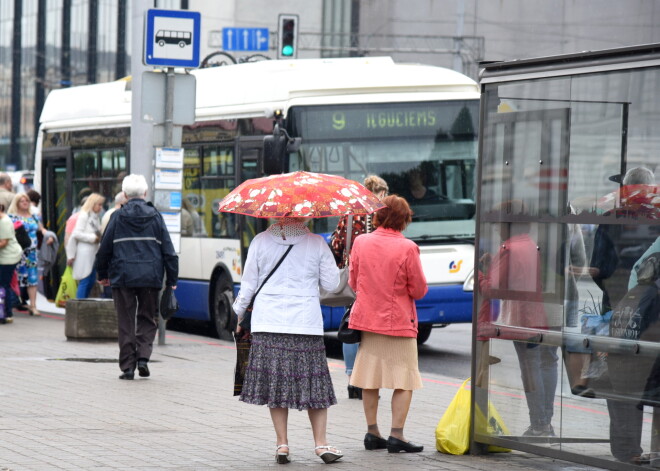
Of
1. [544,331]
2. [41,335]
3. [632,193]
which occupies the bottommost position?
[41,335]

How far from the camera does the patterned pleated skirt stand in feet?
24.5

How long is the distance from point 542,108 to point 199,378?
5232 mm

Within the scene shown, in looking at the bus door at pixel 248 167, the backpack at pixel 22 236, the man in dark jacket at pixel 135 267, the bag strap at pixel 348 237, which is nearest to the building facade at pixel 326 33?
the backpack at pixel 22 236

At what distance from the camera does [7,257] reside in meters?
16.3

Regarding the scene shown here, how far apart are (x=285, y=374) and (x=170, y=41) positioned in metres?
6.88

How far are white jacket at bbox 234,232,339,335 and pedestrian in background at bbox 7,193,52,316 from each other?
1015 cm

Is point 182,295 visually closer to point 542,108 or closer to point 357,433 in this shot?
point 357,433

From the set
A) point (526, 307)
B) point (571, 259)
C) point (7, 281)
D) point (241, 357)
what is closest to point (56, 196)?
point (7, 281)

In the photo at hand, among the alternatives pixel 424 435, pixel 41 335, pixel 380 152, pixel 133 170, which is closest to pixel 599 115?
pixel 424 435

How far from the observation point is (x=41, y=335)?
15227 millimetres

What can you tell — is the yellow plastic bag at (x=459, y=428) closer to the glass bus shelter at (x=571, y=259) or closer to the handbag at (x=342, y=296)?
the glass bus shelter at (x=571, y=259)

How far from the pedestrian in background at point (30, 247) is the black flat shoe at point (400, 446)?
10.3 metres

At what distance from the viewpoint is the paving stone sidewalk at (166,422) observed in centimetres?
748

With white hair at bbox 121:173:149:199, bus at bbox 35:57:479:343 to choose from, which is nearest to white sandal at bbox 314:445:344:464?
white hair at bbox 121:173:149:199
